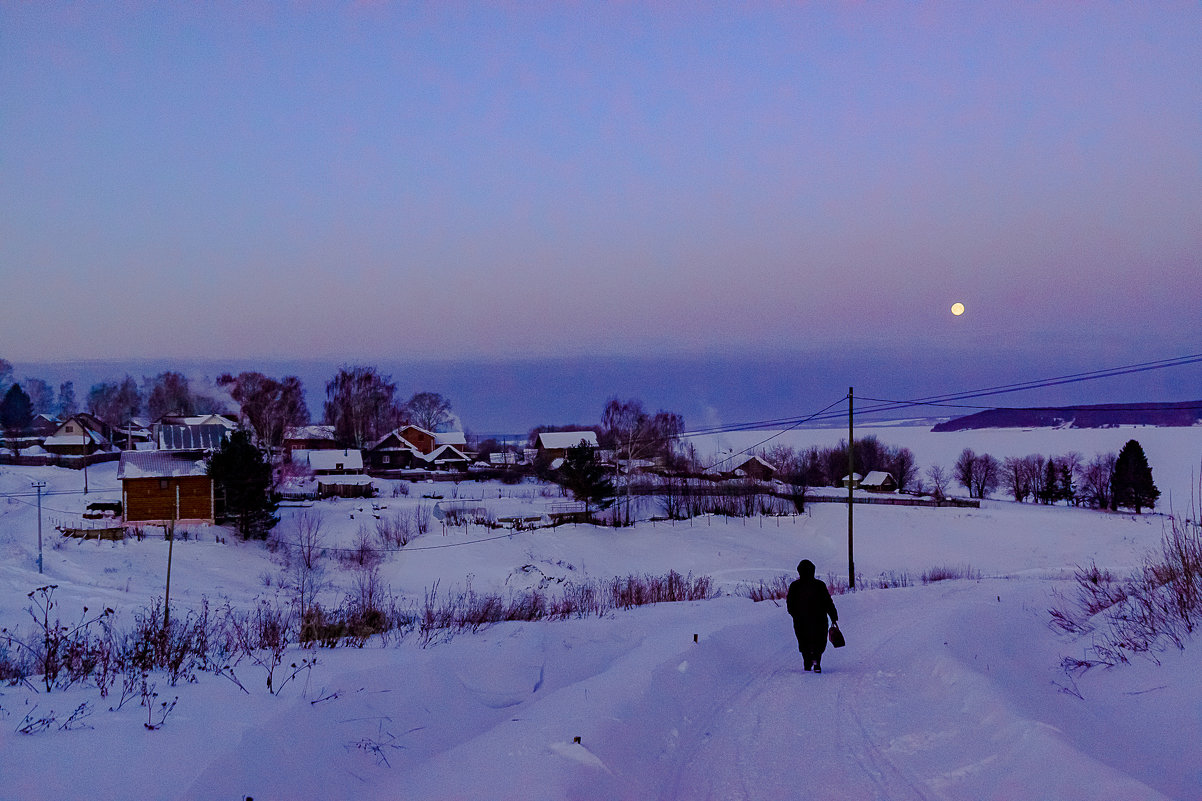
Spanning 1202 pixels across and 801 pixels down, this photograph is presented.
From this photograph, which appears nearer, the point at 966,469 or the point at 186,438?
the point at 186,438

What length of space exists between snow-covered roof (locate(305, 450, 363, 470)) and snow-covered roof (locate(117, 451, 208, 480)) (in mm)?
26760

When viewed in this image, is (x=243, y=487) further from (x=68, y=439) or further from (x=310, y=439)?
(x=68, y=439)

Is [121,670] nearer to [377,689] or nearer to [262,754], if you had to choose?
[377,689]

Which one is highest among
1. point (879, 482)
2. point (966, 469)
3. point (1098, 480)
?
point (966, 469)

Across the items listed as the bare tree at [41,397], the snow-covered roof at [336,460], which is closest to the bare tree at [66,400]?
the bare tree at [41,397]

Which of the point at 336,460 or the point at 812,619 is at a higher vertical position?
the point at 812,619

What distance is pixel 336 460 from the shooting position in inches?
2840

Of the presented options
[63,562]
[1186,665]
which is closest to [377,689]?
[1186,665]

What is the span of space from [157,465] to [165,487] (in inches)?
52.9

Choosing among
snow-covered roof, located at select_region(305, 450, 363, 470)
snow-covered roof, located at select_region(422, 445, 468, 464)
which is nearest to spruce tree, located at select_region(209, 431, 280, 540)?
snow-covered roof, located at select_region(305, 450, 363, 470)

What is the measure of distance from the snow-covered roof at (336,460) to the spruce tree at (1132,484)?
62.6 m

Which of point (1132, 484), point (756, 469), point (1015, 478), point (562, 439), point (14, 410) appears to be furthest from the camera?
point (562, 439)

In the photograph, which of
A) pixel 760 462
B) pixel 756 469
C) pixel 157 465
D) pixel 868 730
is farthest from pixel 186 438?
pixel 760 462

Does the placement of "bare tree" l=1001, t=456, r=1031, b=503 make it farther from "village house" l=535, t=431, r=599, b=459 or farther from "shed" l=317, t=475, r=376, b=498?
"shed" l=317, t=475, r=376, b=498
